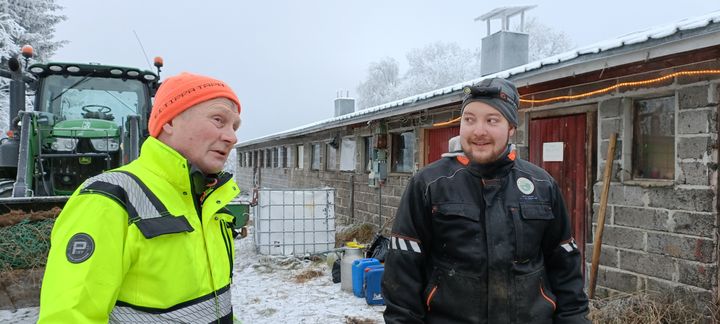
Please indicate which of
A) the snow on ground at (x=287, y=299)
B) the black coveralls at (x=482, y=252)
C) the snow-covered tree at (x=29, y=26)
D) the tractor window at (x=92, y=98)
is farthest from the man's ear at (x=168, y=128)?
the snow-covered tree at (x=29, y=26)

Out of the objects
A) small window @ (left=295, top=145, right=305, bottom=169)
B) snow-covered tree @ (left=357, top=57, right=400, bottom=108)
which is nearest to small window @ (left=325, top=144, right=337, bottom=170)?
small window @ (left=295, top=145, right=305, bottom=169)

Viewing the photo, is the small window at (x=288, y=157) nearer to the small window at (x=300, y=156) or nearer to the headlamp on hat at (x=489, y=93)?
the small window at (x=300, y=156)

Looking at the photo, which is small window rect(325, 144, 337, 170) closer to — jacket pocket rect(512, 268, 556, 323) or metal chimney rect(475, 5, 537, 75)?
metal chimney rect(475, 5, 537, 75)

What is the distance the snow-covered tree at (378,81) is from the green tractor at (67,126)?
3721 centimetres

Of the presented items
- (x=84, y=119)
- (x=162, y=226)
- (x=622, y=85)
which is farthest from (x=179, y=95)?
(x=84, y=119)

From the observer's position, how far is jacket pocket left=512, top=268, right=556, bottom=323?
5.59 ft

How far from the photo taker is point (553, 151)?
5.25 m

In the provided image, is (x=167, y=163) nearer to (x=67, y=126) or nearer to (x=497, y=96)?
(x=497, y=96)

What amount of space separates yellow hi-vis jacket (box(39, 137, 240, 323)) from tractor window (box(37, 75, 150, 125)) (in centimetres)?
520

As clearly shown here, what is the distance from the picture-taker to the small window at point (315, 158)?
13.6 metres

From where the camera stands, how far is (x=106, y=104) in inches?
242

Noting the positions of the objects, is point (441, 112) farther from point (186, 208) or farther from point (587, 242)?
point (186, 208)

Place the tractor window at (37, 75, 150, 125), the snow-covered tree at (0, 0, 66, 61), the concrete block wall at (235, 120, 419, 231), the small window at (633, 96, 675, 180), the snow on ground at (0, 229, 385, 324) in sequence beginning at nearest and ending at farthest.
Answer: the small window at (633, 96, 675, 180) → the snow on ground at (0, 229, 385, 324) → the tractor window at (37, 75, 150, 125) → the concrete block wall at (235, 120, 419, 231) → the snow-covered tree at (0, 0, 66, 61)

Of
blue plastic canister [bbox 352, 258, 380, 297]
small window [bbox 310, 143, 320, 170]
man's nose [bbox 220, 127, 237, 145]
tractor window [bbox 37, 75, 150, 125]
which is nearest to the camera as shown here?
man's nose [bbox 220, 127, 237, 145]
